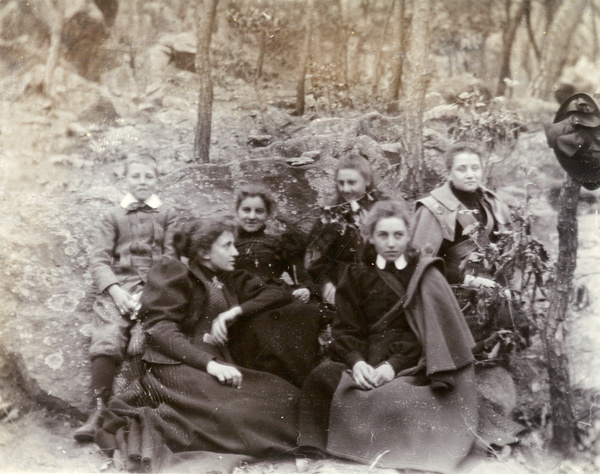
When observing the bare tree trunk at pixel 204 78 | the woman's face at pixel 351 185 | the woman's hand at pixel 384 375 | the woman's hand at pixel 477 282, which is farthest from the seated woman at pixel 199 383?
the woman's hand at pixel 477 282

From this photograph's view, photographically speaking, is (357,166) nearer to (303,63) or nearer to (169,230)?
(303,63)

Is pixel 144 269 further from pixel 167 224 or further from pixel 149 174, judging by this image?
pixel 149 174

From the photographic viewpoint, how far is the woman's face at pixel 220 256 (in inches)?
158

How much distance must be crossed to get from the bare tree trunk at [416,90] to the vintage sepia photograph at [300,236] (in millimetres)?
14

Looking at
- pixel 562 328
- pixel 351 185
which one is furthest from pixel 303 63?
pixel 562 328

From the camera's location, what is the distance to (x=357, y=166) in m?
4.20

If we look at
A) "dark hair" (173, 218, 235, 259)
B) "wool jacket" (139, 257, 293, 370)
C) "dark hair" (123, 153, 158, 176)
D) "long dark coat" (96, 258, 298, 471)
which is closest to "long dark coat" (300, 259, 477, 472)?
"long dark coat" (96, 258, 298, 471)

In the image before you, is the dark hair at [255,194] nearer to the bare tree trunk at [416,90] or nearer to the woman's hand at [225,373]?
→ the bare tree trunk at [416,90]

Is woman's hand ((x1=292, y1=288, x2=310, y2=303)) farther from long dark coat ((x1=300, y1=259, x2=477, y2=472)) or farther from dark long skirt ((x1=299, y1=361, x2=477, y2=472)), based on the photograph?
dark long skirt ((x1=299, y1=361, x2=477, y2=472))

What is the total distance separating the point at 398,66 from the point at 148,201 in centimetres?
175

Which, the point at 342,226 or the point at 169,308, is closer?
the point at 169,308

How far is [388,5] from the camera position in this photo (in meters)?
4.30

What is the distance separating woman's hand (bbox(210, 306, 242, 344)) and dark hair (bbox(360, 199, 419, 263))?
2.66 feet

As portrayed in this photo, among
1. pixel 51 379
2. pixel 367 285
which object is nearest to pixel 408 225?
pixel 367 285
